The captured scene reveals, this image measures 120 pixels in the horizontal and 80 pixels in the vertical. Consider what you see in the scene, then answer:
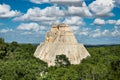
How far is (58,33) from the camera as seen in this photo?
10844 cm

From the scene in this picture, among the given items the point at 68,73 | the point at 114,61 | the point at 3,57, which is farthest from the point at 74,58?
the point at 68,73

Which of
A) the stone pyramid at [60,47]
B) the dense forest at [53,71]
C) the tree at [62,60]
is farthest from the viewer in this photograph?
the stone pyramid at [60,47]

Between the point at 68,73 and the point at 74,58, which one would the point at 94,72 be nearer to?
the point at 68,73

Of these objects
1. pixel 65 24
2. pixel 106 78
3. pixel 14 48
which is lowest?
pixel 106 78

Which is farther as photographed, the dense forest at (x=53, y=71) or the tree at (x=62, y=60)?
the tree at (x=62, y=60)

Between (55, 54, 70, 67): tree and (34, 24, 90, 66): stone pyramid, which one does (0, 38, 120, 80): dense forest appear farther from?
(34, 24, 90, 66): stone pyramid

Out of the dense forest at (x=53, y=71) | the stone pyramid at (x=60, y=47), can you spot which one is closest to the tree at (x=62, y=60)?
the dense forest at (x=53, y=71)

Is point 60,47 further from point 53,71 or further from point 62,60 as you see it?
point 53,71

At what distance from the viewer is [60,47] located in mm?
101625

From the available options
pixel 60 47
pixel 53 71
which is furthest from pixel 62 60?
pixel 53 71

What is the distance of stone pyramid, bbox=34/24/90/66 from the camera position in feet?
330

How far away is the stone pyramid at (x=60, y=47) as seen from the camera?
10050cm

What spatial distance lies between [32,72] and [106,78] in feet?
66.3

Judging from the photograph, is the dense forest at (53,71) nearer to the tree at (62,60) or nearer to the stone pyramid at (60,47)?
the tree at (62,60)
